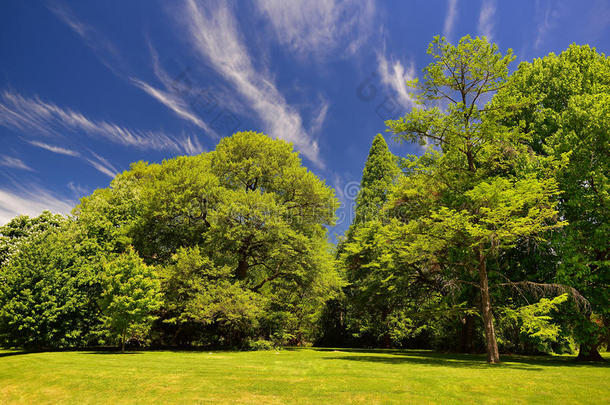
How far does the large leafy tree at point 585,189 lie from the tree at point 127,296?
2137cm

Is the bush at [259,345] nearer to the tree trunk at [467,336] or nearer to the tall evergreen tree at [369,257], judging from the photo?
the tall evergreen tree at [369,257]

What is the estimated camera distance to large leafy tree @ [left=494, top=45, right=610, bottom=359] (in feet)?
51.3

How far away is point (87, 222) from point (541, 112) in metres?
33.0

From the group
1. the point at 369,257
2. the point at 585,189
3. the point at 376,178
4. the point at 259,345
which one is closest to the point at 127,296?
the point at 259,345

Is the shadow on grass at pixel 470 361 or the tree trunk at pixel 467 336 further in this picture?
the tree trunk at pixel 467 336

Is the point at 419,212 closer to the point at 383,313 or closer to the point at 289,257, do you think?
the point at 289,257

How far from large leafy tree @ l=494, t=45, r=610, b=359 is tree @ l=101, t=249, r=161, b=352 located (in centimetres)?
2137

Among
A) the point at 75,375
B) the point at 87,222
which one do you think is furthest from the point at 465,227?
the point at 87,222

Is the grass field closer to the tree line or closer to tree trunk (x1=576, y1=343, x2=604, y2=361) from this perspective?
the tree line

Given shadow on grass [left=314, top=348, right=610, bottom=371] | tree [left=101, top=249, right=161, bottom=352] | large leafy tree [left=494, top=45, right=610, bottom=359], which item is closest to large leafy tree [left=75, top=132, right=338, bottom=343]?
tree [left=101, top=249, right=161, bottom=352]

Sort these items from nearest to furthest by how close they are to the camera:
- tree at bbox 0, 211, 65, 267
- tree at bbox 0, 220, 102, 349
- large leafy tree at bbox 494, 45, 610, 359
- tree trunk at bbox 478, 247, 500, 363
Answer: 1. tree trunk at bbox 478, 247, 500, 363
2. large leafy tree at bbox 494, 45, 610, 359
3. tree at bbox 0, 220, 102, 349
4. tree at bbox 0, 211, 65, 267

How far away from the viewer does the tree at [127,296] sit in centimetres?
1811

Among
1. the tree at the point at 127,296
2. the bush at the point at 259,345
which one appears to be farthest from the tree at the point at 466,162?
the tree at the point at 127,296

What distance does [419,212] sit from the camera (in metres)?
21.1
